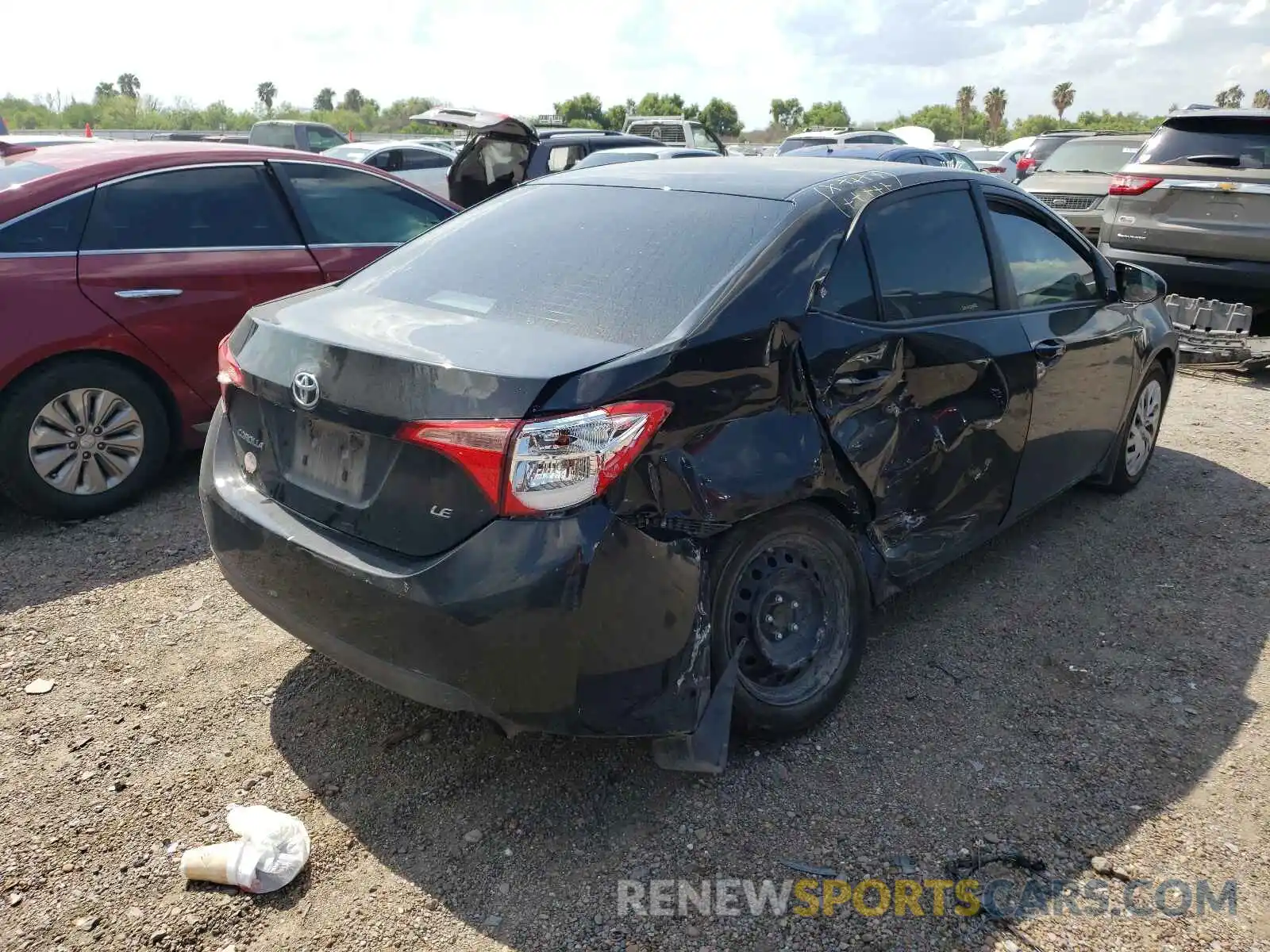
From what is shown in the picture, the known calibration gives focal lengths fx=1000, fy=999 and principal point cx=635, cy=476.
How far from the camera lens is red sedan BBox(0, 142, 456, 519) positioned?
4.36m

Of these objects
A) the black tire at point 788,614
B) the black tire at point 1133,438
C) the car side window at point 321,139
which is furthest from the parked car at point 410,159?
the black tire at point 788,614

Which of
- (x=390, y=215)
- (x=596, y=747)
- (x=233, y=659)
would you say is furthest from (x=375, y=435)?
(x=390, y=215)

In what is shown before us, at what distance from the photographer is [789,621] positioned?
9.74 feet

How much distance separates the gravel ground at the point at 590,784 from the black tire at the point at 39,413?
1.47 ft

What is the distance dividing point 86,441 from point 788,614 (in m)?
3.40

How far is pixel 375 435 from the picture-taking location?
250 cm

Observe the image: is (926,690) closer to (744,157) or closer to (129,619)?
(744,157)

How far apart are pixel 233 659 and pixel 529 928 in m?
1.66

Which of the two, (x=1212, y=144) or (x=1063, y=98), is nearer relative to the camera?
(x=1212, y=144)

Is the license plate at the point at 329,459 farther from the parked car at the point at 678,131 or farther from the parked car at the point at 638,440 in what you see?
the parked car at the point at 678,131

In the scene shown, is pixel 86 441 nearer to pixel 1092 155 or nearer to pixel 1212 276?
pixel 1212 276

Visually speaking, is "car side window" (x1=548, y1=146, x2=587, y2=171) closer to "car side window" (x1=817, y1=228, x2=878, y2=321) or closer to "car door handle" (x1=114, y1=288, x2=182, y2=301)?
"car door handle" (x1=114, y1=288, x2=182, y2=301)

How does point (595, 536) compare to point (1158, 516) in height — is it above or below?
above

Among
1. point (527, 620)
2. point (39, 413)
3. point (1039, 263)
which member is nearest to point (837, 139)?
point (1039, 263)
